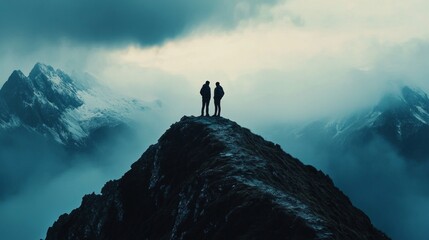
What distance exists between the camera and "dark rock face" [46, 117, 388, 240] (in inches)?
2297

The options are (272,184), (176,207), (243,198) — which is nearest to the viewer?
(243,198)

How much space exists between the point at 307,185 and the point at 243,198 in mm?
22163

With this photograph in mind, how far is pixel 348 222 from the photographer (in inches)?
3034

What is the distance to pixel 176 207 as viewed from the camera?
76.7 m

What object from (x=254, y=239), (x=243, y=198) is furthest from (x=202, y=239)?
(x=254, y=239)

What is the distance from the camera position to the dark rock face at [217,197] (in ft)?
191

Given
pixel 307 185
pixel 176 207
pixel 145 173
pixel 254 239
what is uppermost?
pixel 145 173

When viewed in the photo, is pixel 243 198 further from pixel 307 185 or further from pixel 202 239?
pixel 307 185

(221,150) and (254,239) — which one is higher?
(221,150)

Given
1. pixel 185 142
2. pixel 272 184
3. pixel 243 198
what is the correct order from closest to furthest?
1. pixel 243 198
2. pixel 272 184
3. pixel 185 142

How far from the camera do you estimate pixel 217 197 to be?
218ft

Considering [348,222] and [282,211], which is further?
[348,222]

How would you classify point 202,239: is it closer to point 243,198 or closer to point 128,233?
point 243,198

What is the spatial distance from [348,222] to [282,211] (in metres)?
22.6
